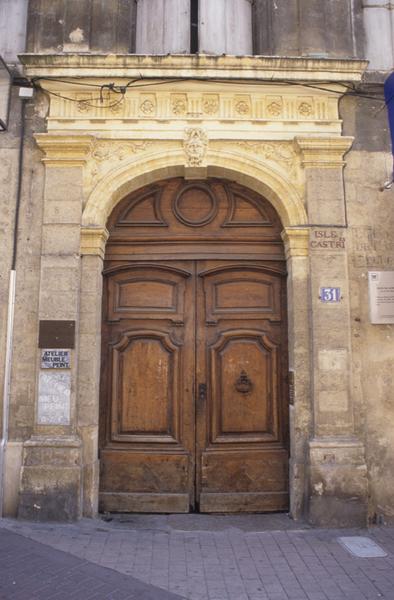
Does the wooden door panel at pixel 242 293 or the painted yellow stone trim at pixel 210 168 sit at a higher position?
the painted yellow stone trim at pixel 210 168

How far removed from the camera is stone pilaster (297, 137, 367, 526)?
4965 millimetres

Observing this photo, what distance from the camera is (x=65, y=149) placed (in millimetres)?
5500

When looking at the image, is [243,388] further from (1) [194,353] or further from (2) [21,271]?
(2) [21,271]

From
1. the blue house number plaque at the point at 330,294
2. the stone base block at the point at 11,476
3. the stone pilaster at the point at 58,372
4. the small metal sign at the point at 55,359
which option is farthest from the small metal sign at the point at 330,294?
the stone base block at the point at 11,476

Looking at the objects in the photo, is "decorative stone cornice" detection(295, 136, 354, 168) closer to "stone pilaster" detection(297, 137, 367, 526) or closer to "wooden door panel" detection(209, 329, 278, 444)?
"stone pilaster" detection(297, 137, 367, 526)

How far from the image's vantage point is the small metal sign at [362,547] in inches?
171

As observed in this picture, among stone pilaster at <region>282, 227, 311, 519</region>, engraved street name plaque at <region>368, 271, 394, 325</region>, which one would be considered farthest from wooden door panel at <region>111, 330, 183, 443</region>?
engraved street name plaque at <region>368, 271, 394, 325</region>

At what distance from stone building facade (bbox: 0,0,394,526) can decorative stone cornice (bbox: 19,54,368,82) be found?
0.8 inches

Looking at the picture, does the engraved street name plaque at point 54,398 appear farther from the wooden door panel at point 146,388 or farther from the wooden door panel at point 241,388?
the wooden door panel at point 241,388

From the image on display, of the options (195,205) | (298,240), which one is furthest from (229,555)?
(195,205)

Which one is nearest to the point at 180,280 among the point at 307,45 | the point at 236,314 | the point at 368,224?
the point at 236,314

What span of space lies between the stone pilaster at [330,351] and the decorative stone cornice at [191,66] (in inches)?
29.4

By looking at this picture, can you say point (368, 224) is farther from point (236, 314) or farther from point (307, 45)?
point (307, 45)

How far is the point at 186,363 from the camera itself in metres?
5.58
